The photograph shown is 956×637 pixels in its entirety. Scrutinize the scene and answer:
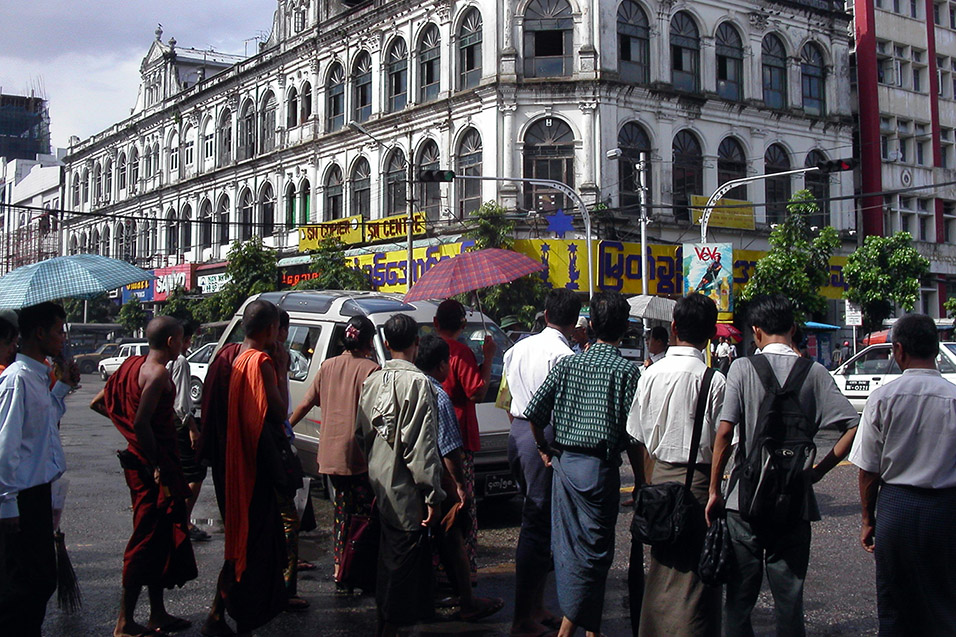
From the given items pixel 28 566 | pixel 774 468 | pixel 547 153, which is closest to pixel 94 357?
pixel 547 153

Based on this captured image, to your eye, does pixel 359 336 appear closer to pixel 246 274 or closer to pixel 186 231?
pixel 246 274

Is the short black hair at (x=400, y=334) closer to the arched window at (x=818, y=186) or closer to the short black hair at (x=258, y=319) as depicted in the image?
the short black hair at (x=258, y=319)

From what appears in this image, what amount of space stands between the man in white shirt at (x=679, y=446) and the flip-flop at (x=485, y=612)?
133 cm

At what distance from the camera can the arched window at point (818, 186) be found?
33.1 meters

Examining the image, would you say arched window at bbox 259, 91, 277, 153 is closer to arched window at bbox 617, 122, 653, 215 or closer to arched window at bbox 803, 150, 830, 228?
arched window at bbox 617, 122, 653, 215

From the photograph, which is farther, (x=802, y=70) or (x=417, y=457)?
(x=802, y=70)

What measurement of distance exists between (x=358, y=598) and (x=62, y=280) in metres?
2.74

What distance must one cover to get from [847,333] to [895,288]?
563 centimetres

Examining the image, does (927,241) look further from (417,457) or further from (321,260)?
(417,457)

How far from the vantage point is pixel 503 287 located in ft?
85.5

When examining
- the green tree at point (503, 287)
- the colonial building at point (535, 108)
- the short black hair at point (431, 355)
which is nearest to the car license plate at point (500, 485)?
the short black hair at point (431, 355)

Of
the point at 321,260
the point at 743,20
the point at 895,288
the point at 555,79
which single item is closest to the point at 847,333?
the point at 895,288

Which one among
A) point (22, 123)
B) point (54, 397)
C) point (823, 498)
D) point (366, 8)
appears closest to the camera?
point (54, 397)

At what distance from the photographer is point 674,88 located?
29.8 m
